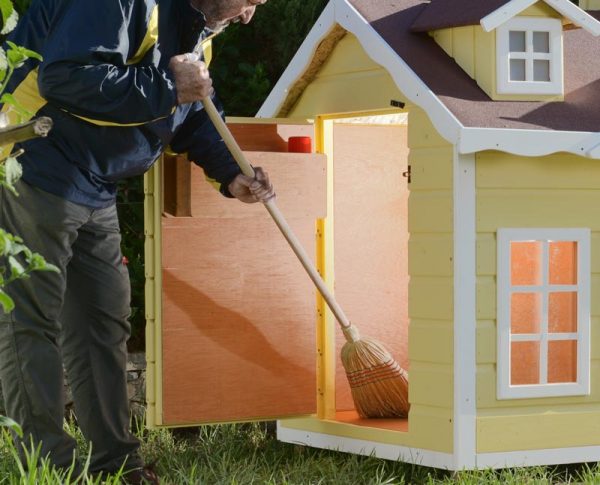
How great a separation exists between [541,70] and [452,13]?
0.41 meters

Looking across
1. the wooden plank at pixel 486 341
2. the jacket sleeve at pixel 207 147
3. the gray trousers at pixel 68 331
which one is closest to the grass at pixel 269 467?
the gray trousers at pixel 68 331

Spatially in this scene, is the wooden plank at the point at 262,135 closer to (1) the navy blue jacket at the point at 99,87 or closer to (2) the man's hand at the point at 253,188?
(2) the man's hand at the point at 253,188

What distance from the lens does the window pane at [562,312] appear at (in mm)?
4699

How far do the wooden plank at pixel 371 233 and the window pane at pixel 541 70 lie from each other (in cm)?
85

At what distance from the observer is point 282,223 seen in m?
4.60

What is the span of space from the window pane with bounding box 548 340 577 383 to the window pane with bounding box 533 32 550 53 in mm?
1144

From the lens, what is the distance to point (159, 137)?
420 centimetres

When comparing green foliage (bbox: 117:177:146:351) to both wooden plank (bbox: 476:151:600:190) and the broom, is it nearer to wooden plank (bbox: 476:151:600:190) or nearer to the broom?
the broom

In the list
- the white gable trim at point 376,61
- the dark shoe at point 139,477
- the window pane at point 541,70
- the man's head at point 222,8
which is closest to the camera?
the man's head at point 222,8

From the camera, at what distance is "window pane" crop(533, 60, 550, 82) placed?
4.77 metres

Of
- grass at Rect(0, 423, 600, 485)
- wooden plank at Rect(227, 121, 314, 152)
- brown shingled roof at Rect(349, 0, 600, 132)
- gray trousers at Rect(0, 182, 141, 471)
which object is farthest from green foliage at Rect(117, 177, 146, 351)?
brown shingled roof at Rect(349, 0, 600, 132)

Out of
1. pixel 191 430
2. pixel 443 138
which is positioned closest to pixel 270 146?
pixel 443 138

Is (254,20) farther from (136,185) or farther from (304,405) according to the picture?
(304,405)

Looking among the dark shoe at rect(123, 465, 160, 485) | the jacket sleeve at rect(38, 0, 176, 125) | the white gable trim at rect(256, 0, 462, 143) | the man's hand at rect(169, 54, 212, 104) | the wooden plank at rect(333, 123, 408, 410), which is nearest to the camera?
the jacket sleeve at rect(38, 0, 176, 125)
